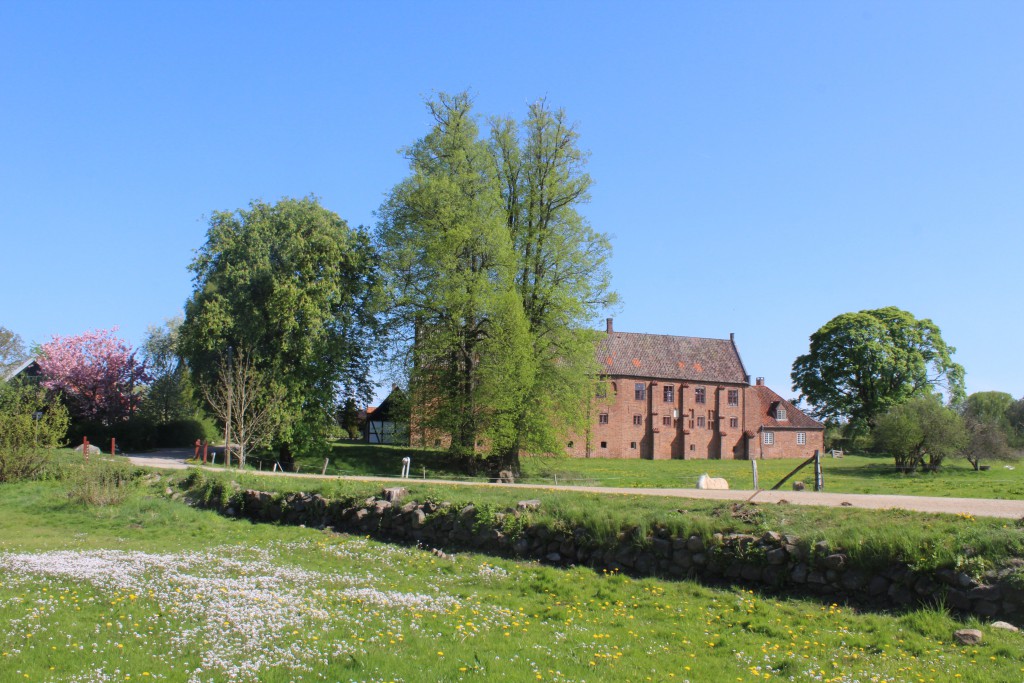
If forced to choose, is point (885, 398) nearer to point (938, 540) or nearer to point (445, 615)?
point (938, 540)

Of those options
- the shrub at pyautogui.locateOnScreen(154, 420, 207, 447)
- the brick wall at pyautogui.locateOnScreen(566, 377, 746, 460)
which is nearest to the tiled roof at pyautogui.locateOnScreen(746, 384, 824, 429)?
the brick wall at pyautogui.locateOnScreen(566, 377, 746, 460)

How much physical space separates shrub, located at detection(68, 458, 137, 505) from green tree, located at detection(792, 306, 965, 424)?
60270 millimetres

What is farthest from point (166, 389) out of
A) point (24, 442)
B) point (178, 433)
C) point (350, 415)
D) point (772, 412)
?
point (772, 412)

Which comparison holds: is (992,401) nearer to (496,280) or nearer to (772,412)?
(772,412)

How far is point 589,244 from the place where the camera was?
38062mm

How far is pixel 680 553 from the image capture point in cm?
1478

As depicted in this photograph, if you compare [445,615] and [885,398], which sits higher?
[885,398]

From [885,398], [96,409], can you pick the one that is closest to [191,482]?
[96,409]

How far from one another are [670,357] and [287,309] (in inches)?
1594

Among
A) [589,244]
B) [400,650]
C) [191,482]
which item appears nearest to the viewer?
[400,650]

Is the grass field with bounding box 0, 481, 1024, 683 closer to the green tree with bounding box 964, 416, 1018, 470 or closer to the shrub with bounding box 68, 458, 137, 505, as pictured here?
the shrub with bounding box 68, 458, 137, 505

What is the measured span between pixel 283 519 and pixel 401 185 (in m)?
21.0

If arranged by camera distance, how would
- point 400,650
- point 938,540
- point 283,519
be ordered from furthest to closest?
point 283,519, point 938,540, point 400,650

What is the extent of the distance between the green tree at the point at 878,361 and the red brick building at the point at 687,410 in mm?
4507
